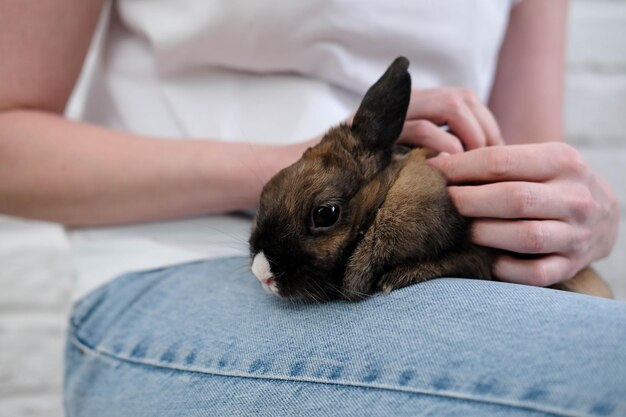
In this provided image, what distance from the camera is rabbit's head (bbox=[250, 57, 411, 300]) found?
91 centimetres

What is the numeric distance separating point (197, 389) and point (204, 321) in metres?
0.13

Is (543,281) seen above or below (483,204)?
below

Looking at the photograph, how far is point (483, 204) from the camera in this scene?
0.94 metres

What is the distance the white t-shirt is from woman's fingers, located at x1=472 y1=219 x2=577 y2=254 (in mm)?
428

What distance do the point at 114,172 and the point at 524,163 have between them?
74cm

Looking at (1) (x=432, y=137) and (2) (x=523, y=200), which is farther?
(1) (x=432, y=137)

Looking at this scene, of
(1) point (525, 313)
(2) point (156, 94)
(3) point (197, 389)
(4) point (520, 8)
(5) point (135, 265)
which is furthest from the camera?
(4) point (520, 8)

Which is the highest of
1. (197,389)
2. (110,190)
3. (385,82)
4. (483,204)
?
(385,82)

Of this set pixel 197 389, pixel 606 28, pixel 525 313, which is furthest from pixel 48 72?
pixel 606 28

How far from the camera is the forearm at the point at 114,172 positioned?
3.74 feet

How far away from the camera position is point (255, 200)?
1173mm

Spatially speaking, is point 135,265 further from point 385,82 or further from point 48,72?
point 385,82

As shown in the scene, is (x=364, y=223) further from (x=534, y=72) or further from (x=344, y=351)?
(x=534, y=72)

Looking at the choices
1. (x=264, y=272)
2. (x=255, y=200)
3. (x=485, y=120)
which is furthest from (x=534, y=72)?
(x=264, y=272)
